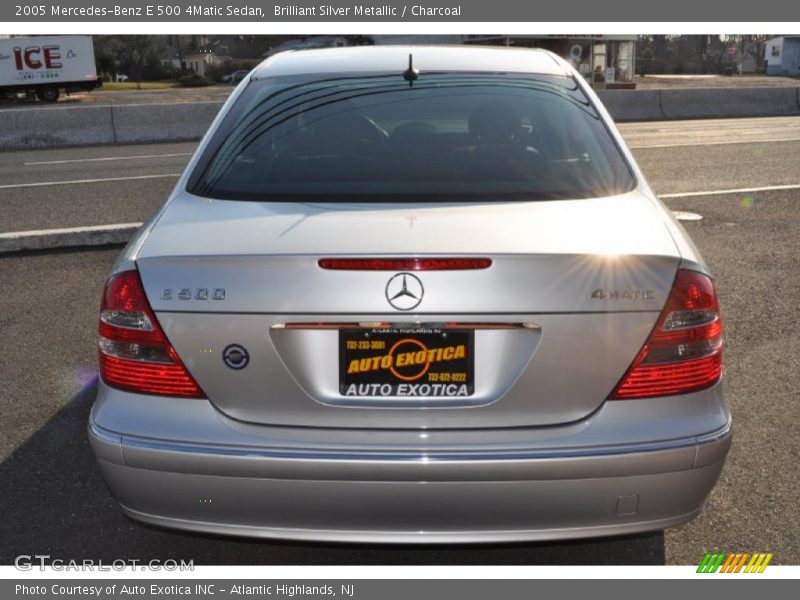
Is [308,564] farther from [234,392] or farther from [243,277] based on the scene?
[243,277]

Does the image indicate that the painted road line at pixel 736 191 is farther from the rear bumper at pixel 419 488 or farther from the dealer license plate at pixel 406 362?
the dealer license plate at pixel 406 362

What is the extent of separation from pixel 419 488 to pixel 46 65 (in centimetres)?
4770

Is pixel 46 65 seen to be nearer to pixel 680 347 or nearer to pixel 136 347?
pixel 136 347

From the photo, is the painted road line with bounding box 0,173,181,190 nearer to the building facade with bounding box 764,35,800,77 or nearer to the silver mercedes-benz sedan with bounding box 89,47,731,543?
the silver mercedes-benz sedan with bounding box 89,47,731,543

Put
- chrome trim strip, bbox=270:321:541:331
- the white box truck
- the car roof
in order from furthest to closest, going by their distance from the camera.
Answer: the white box truck, the car roof, chrome trim strip, bbox=270:321:541:331

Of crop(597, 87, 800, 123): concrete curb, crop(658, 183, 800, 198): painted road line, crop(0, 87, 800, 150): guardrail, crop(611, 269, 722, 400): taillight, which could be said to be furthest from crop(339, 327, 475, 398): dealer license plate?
crop(597, 87, 800, 123): concrete curb

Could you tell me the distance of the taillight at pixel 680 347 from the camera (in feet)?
8.96

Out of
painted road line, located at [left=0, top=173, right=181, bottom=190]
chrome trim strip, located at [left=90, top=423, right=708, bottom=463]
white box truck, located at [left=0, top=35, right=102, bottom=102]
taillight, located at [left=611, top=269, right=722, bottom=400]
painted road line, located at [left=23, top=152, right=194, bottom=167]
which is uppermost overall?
taillight, located at [left=611, top=269, right=722, bottom=400]

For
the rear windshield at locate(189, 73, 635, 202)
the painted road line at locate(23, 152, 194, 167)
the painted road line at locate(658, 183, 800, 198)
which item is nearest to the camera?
the rear windshield at locate(189, 73, 635, 202)

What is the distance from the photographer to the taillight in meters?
2.73

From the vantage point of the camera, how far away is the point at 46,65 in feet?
151

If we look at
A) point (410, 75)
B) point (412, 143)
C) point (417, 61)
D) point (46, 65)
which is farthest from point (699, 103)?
point (46, 65)

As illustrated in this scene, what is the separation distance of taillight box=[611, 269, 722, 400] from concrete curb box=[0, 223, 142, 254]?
601cm
